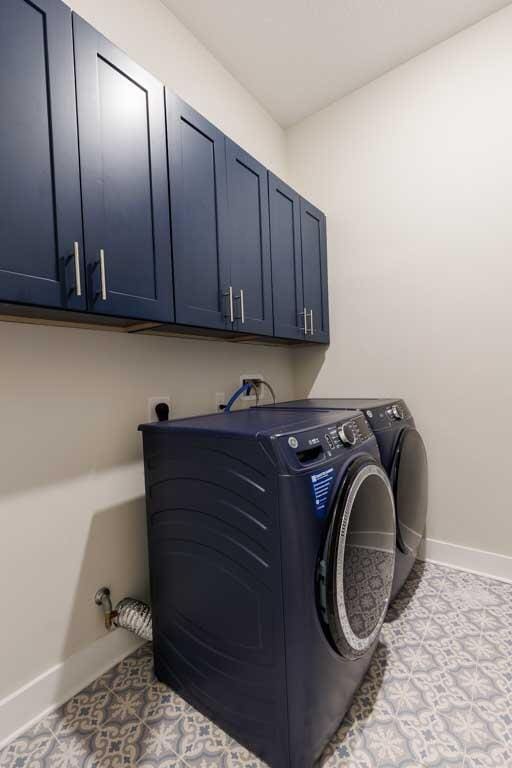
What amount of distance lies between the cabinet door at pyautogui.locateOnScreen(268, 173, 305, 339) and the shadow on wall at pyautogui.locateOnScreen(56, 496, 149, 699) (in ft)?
3.60

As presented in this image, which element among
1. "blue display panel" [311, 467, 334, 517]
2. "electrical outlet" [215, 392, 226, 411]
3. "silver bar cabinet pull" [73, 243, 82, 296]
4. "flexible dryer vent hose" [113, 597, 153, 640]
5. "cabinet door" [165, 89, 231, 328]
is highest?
"cabinet door" [165, 89, 231, 328]

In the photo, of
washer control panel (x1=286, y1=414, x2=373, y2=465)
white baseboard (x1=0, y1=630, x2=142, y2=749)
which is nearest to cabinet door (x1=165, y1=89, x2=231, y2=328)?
washer control panel (x1=286, y1=414, x2=373, y2=465)

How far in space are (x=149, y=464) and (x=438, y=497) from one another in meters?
1.67

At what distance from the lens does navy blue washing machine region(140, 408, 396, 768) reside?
2.95ft

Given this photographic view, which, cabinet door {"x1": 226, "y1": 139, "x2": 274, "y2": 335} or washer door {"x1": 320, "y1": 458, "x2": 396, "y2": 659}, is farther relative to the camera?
cabinet door {"x1": 226, "y1": 139, "x2": 274, "y2": 335}

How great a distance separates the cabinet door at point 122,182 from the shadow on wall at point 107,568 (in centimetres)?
83

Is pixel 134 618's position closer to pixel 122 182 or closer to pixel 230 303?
pixel 230 303

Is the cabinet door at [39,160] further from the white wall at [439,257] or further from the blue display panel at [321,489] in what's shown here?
the white wall at [439,257]

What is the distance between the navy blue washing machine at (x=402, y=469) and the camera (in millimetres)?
1559

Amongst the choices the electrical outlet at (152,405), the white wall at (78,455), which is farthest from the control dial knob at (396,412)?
the electrical outlet at (152,405)

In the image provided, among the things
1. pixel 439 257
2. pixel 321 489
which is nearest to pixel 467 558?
pixel 321 489

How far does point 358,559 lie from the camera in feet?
3.44

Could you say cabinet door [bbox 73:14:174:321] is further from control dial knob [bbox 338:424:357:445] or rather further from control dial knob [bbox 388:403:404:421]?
control dial knob [bbox 388:403:404:421]

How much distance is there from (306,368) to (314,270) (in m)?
0.69
